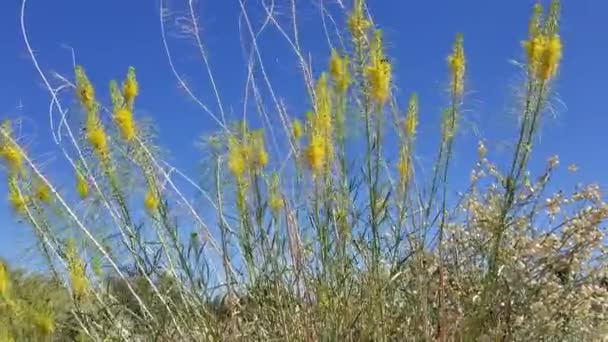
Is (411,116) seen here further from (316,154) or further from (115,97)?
(115,97)

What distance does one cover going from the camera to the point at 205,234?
10.2 ft

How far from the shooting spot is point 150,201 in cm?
300

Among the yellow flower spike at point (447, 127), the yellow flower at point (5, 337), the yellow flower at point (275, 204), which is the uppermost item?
the yellow flower spike at point (447, 127)

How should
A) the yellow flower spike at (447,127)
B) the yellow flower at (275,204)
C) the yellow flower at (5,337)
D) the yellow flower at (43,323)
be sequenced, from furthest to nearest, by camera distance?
the yellow flower at (5,337), the yellow flower at (43,323), the yellow flower at (275,204), the yellow flower spike at (447,127)

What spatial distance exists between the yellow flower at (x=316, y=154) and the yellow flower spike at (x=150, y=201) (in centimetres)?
61

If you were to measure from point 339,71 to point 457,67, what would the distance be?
1.33 feet

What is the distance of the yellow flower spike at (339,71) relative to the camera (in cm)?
278

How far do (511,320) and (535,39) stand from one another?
3.65ft

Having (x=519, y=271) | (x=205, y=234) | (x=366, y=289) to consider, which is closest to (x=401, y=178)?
(x=366, y=289)

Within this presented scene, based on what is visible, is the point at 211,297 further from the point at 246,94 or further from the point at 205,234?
the point at 246,94

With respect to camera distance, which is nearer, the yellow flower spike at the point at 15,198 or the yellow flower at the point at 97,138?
the yellow flower at the point at 97,138

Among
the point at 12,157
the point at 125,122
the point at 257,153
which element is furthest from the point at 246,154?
the point at 12,157

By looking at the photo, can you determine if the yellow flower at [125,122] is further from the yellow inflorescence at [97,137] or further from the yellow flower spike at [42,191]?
the yellow flower spike at [42,191]

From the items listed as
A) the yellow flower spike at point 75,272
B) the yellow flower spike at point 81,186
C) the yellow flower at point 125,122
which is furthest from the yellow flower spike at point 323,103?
the yellow flower spike at point 75,272
